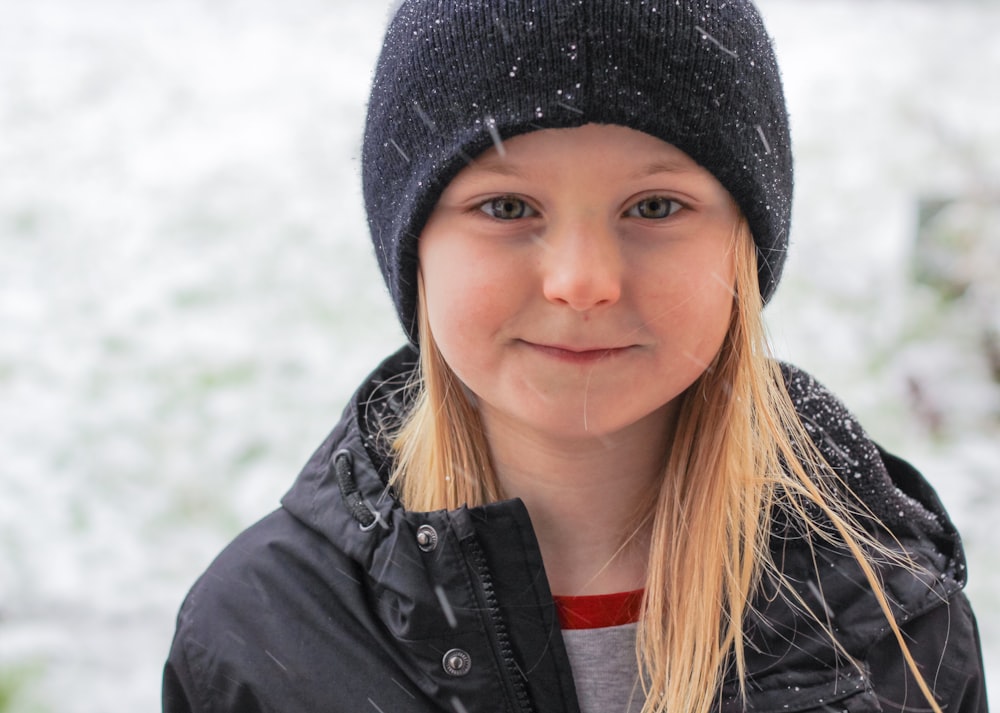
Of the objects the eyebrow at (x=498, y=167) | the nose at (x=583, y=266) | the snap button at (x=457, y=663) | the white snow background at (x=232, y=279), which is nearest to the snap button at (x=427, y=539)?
the snap button at (x=457, y=663)

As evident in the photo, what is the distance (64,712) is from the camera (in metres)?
2.79

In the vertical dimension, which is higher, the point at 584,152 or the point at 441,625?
the point at 584,152

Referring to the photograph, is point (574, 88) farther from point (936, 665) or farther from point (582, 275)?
point (936, 665)

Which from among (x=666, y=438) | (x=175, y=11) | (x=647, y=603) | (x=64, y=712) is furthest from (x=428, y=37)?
(x=175, y=11)

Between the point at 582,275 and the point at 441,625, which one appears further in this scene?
the point at 441,625

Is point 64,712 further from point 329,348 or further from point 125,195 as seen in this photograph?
point 125,195

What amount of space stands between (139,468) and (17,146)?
252 centimetres

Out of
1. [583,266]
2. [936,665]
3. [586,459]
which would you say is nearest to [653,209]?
[583,266]

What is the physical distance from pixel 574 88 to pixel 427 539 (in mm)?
665

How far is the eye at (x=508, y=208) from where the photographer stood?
135cm

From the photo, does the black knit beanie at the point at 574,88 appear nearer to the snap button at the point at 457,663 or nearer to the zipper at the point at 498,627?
the zipper at the point at 498,627

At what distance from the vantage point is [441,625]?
1.39 m

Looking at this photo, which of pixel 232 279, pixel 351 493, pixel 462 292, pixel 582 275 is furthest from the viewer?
pixel 232 279

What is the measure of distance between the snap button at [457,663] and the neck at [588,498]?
0.22 m
